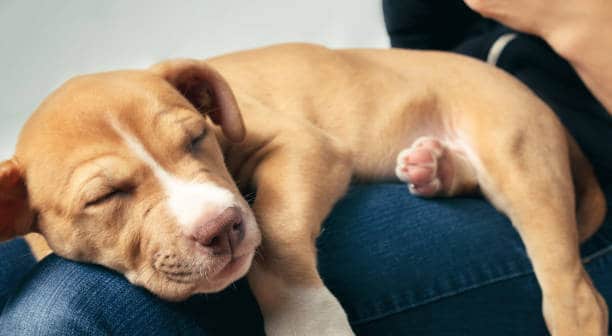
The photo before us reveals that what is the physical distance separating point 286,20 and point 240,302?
2036 mm

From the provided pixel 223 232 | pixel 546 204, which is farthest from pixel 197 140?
pixel 546 204

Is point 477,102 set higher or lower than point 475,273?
higher

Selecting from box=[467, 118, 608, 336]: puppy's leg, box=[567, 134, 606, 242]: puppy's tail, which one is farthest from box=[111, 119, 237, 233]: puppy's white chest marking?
box=[567, 134, 606, 242]: puppy's tail

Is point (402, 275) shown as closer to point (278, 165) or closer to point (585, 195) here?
point (278, 165)

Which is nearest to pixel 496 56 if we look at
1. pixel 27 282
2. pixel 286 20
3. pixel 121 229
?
pixel 286 20

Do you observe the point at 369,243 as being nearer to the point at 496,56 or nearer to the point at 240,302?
the point at 240,302

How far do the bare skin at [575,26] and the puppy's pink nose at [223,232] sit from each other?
1.06m

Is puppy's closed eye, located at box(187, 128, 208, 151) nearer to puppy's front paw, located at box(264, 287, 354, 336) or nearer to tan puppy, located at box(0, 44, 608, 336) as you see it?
tan puppy, located at box(0, 44, 608, 336)

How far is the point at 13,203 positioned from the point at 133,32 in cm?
173

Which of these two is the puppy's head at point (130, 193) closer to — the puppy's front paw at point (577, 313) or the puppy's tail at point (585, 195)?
the puppy's front paw at point (577, 313)

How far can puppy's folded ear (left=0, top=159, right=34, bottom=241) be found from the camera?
4.61ft

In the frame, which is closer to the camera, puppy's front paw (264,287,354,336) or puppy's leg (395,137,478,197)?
puppy's front paw (264,287,354,336)

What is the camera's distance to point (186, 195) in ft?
4.47

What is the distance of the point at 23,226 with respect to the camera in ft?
4.76
